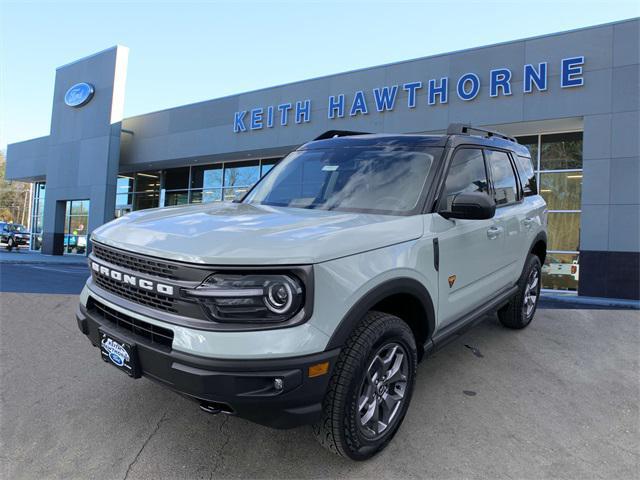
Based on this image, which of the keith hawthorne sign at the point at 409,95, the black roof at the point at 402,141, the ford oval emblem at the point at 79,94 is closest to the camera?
the black roof at the point at 402,141

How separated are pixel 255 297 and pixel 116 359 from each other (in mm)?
999

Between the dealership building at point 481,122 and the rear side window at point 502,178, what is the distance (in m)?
7.25

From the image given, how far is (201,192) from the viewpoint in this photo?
1983 centimetres

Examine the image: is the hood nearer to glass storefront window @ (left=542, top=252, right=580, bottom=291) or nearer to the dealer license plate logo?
the dealer license plate logo

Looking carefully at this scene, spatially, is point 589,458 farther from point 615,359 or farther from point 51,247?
point 51,247

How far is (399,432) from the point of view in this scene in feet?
9.07

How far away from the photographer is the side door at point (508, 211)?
3.85 m

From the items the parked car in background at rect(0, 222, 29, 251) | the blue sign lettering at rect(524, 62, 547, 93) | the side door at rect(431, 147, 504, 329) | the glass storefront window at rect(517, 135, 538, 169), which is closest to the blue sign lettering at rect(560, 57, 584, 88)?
the blue sign lettering at rect(524, 62, 547, 93)

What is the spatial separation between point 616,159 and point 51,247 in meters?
24.3

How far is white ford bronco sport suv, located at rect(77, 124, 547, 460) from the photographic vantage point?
6.51ft

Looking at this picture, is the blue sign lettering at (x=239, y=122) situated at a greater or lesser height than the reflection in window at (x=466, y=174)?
greater

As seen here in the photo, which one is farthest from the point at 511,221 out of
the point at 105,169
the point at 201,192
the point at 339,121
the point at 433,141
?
the point at 105,169

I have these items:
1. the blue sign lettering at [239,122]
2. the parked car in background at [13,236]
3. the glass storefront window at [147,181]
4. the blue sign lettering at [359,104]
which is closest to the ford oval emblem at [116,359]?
the blue sign lettering at [359,104]

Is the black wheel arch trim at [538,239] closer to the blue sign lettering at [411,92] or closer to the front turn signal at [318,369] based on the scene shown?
the front turn signal at [318,369]
